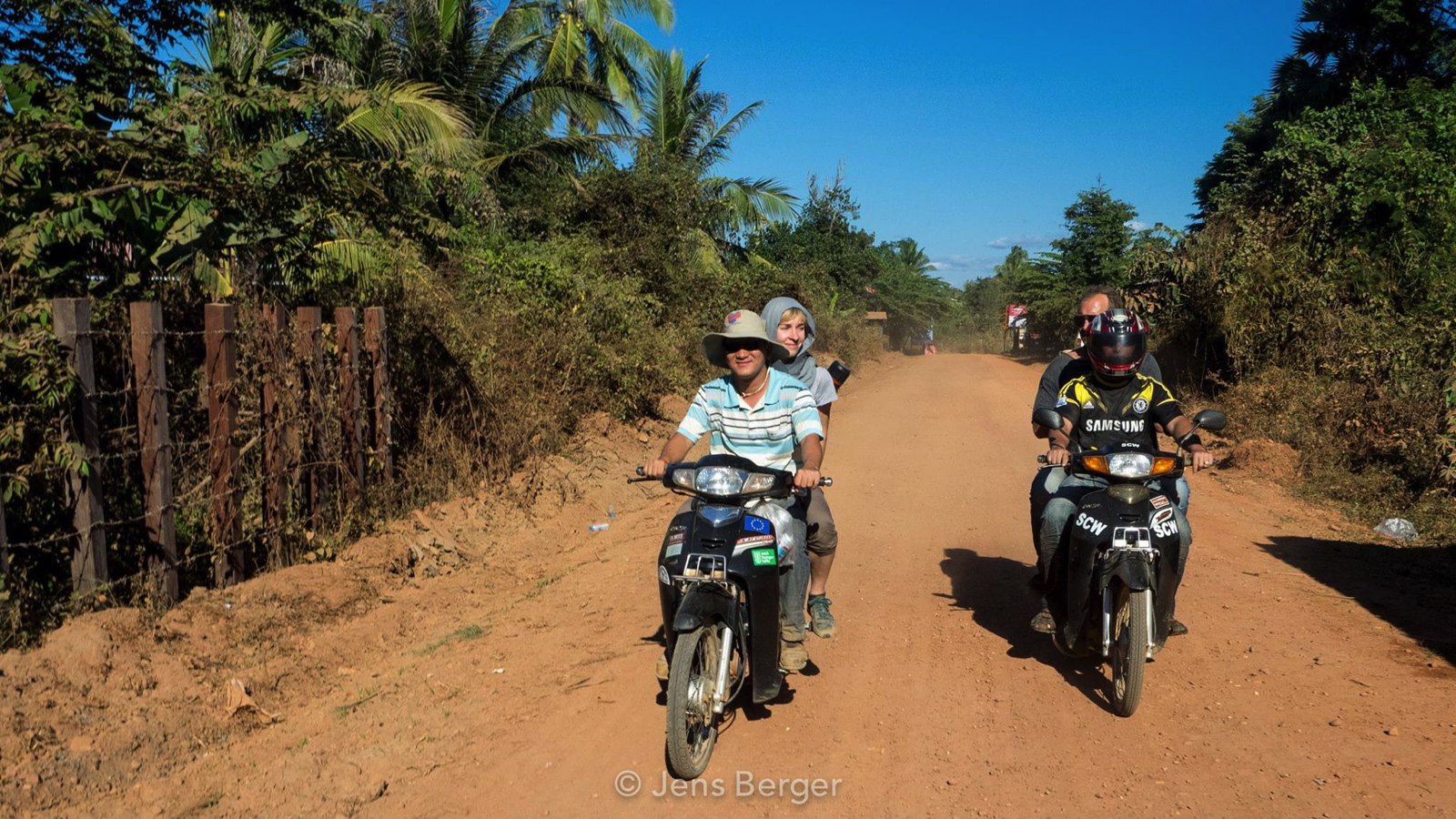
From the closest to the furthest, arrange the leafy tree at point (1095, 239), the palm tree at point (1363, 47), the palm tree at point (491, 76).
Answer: the palm tree at point (491, 76) → the palm tree at point (1363, 47) → the leafy tree at point (1095, 239)

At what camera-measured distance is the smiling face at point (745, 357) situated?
472cm

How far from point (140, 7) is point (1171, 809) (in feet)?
27.5

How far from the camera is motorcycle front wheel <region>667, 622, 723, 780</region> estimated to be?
3.86 metres

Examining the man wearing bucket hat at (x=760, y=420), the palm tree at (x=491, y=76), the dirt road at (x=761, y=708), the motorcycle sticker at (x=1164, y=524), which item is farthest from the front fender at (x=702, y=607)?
the palm tree at (x=491, y=76)

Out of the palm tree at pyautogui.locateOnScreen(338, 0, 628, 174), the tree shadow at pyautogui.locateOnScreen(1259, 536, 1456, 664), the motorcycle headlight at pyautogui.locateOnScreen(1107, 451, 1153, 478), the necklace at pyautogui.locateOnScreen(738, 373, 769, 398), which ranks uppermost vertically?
the palm tree at pyautogui.locateOnScreen(338, 0, 628, 174)

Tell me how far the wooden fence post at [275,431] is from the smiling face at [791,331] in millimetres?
3307

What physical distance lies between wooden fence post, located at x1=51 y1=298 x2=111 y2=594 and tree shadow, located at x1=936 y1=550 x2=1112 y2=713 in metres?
4.76

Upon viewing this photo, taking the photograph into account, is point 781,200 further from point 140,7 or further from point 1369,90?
point 140,7

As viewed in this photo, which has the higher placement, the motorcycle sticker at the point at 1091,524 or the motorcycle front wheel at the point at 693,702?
the motorcycle sticker at the point at 1091,524

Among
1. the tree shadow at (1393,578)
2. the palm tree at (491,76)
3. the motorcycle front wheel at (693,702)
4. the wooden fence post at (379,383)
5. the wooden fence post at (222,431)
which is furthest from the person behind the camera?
the palm tree at (491,76)

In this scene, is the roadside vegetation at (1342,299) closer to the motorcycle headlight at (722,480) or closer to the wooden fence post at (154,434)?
the motorcycle headlight at (722,480)

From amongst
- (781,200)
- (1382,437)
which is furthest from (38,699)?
(781,200)

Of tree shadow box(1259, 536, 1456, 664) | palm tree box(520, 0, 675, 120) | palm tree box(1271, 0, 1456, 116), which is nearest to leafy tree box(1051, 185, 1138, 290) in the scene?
palm tree box(1271, 0, 1456, 116)

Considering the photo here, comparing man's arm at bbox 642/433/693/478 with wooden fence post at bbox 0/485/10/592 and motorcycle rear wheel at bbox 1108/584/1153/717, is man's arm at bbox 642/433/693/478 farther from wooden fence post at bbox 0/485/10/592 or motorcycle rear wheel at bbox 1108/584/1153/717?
wooden fence post at bbox 0/485/10/592
